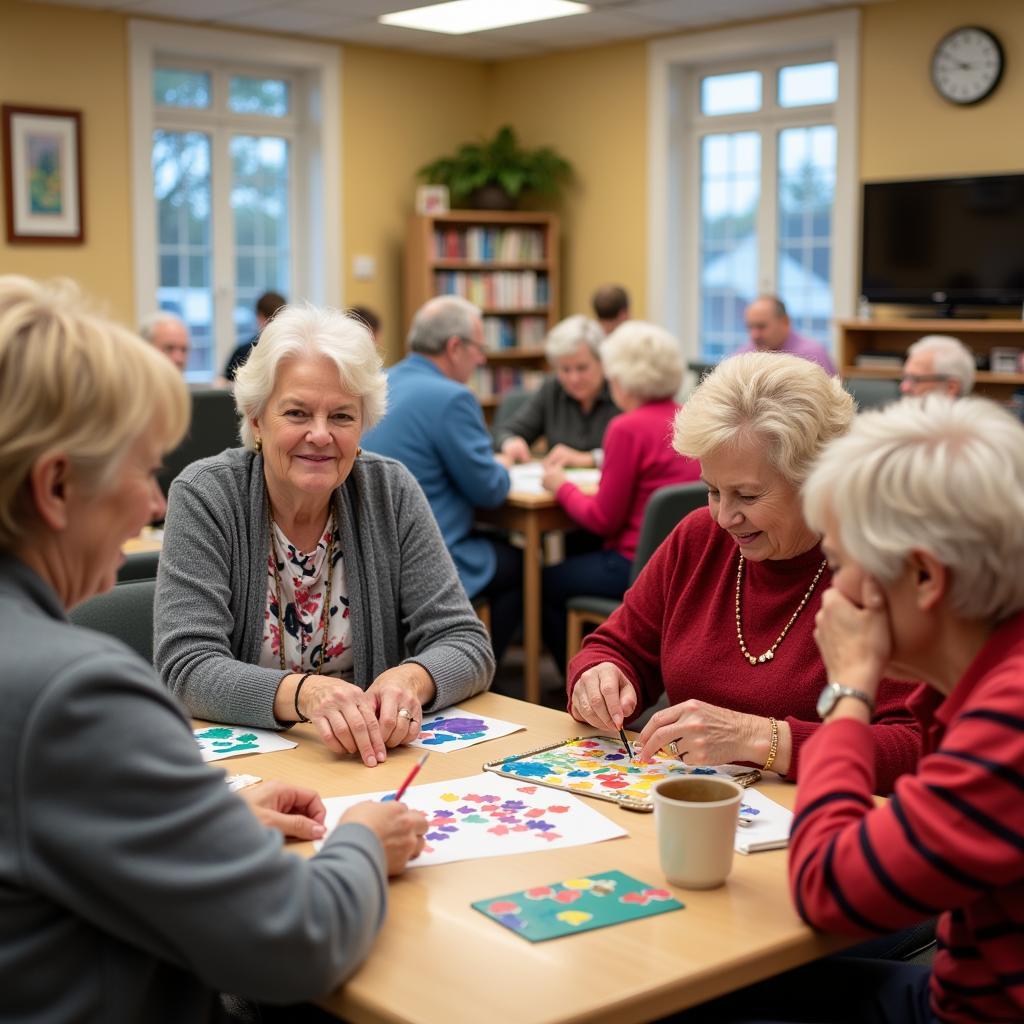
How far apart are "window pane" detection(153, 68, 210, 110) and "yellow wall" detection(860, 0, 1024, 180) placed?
12.3 ft

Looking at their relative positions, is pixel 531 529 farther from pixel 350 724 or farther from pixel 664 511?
pixel 350 724

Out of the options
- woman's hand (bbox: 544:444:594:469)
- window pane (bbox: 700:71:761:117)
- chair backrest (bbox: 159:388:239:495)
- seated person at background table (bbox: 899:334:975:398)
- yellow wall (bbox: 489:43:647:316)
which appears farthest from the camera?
yellow wall (bbox: 489:43:647:316)

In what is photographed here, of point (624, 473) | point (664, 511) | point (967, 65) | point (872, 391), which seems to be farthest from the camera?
point (967, 65)

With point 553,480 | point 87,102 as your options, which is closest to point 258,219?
point 87,102

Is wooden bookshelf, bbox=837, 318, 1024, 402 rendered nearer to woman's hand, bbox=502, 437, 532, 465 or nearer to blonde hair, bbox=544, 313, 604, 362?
blonde hair, bbox=544, 313, 604, 362

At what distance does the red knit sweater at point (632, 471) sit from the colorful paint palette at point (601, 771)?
236 cm

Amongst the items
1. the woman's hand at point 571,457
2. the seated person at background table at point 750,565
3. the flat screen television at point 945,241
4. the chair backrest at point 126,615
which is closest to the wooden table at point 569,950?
the seated person at background table at point 750,565

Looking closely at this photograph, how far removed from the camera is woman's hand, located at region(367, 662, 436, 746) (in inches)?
76.0

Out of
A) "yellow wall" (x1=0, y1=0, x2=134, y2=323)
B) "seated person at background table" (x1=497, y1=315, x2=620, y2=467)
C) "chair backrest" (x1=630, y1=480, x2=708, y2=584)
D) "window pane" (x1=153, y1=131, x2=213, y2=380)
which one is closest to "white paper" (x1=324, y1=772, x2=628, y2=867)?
"chair backrest" (x1=630, y1=480, x2=708, y2=584)

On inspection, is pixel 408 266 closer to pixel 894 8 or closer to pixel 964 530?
pixel 894 8

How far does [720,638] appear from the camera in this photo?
2102mm

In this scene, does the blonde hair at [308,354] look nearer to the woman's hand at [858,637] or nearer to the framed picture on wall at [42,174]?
the woman's hand at [858,637]

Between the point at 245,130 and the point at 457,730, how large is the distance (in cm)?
691

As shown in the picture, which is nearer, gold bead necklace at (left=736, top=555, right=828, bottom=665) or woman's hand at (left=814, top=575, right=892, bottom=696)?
woman's hand at (left=814, top=575, right=892, bottom=696)
